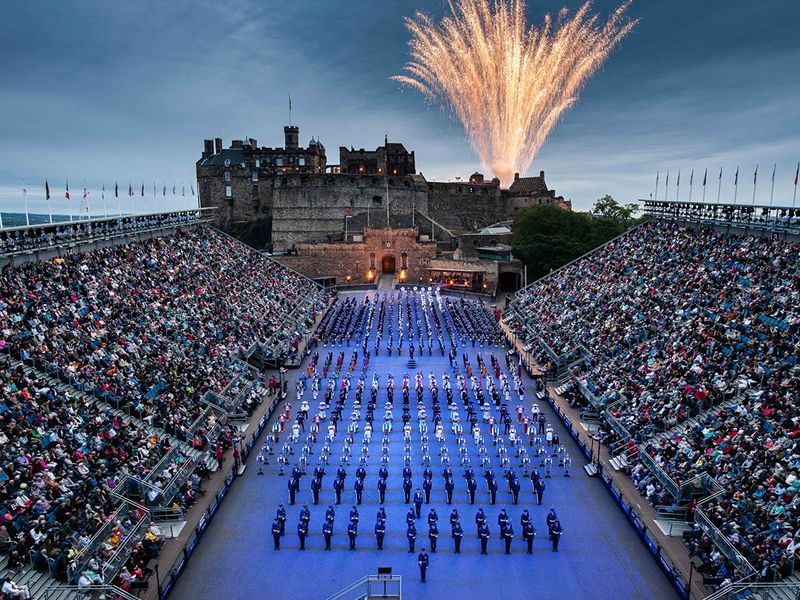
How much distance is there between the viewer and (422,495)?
20188 mm

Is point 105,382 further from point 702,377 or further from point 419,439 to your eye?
point 702,377

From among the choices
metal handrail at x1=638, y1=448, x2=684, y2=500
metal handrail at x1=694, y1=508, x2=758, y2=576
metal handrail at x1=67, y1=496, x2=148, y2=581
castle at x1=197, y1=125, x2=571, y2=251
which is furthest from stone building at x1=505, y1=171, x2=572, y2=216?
metal handrail at x1=67, y1=496, x2=148, y2=581

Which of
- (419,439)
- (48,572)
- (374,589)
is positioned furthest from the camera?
(419,439)

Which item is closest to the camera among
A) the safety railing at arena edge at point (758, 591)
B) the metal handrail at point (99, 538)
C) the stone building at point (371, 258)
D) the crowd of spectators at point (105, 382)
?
the safety railing at arena edge at point (758, 591)

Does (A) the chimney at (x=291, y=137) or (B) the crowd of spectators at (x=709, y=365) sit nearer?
(B) the crowd of spectators at (x=709, y=365)

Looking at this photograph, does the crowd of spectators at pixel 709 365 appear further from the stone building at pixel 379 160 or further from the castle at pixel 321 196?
the stone building at pixel 379 160

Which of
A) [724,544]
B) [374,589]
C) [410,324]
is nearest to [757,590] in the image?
[724,544]

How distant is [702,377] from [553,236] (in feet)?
127

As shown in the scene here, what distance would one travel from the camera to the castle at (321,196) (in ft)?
255

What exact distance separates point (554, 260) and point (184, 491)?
46702 mm

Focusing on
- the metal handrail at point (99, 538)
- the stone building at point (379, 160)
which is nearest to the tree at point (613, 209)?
the stone building at point (379, 160)

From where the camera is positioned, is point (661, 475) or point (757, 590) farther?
point (661, 475)

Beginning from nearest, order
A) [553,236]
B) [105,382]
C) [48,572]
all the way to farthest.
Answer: [48,572] → [105,382] → [553,236]

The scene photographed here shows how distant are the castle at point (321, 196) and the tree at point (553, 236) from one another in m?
12.6
